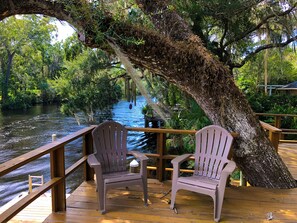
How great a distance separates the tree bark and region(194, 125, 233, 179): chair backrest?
528mm

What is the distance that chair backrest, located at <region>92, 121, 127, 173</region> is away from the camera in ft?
9.56

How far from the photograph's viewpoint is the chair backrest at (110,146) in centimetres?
291

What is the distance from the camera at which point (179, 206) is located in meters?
2.72

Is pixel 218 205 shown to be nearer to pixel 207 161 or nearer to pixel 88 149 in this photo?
pixel 207 161

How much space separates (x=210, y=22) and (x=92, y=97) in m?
7.85

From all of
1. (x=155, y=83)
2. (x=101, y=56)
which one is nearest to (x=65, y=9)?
(x=155, y=83)

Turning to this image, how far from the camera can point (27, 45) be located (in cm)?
2202

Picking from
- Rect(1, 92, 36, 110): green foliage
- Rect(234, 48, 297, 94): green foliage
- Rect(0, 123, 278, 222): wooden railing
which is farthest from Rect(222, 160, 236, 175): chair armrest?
Rect(1, 92, 36, 110): green foliage

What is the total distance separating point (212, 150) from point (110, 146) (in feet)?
3.93

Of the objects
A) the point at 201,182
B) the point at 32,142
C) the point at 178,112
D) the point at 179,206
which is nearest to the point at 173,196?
the point at 179,206

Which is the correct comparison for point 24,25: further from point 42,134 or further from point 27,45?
point 42,134

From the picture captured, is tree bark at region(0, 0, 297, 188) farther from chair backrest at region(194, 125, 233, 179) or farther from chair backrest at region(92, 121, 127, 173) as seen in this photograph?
chair backrest at region(92, 121, 127, 173)

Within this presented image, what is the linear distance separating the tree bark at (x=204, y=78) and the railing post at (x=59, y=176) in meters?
1.27

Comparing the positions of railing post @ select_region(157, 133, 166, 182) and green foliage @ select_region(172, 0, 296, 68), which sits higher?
green foliage @ select_region(172, 0, 296, 68)
